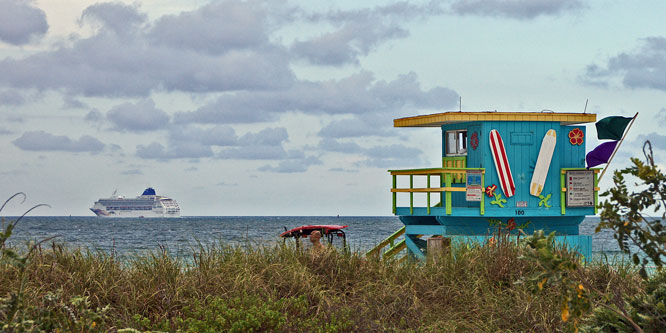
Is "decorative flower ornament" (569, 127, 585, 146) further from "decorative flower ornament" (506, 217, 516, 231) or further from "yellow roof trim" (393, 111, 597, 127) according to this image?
"decorative flower ornament" (506, 217, 516, 231)

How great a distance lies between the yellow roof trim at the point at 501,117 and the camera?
15.1 meters

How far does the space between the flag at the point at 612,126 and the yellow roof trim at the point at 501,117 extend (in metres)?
0.76

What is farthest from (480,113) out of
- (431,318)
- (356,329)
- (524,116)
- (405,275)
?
(356,329)

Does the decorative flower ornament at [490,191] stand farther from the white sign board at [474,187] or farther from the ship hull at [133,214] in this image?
the ship hull at [133,214]

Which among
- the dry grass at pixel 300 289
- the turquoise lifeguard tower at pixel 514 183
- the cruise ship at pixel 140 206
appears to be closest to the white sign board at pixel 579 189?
the turquoise lifeguard tower at pixel 514 183

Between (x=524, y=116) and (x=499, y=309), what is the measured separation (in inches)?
310

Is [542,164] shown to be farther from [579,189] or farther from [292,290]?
[292,290]

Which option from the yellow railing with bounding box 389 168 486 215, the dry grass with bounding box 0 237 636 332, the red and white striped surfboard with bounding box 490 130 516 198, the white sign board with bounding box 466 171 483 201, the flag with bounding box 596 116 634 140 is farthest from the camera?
the red and white striped surfboard with bounding box 490 130 516 198

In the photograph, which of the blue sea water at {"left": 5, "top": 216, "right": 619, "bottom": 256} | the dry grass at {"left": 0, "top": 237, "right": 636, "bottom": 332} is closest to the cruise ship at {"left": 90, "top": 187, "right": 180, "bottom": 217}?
the blue sea water at {"left": 5, "top": 216, "right": 619, "bottom": 256}

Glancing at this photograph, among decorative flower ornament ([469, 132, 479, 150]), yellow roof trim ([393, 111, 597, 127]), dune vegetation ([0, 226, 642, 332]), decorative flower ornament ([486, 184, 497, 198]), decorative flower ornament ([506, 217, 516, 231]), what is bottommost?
dune vegetation ([0, 226, 642, 332])

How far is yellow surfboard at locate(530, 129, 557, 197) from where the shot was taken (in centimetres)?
1511

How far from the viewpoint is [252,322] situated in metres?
6.89

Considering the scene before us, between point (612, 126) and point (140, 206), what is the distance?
125663 mm

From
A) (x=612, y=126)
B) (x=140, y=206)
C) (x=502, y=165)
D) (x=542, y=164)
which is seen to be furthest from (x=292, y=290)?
(x=140, y=206)
